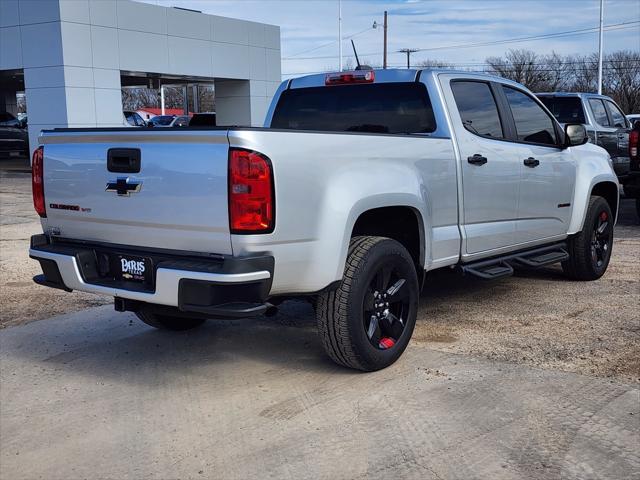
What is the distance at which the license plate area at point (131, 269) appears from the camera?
4246mm

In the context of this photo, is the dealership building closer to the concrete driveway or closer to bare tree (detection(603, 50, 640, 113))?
the concrete driveway

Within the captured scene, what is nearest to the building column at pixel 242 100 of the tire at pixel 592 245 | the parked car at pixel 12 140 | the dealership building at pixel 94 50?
the dealership building at pixel 94 50

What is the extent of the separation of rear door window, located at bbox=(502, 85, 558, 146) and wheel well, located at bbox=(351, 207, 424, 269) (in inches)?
68.0

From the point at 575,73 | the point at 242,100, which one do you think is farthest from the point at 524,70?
the point at 242,100

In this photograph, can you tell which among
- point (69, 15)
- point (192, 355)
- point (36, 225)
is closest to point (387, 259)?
point (192, 355)

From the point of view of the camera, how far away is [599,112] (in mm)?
13742

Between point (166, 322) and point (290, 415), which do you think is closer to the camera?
point (290, 415)

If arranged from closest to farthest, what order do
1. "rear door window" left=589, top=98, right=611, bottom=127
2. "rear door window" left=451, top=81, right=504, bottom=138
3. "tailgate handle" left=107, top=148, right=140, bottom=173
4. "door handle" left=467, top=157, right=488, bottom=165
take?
"tailgate handle" left=107, top=148, right=140, bottom=173, "door handle" left=467, top=157, right=488, bottom=165, "rear door window" left=451, top=81, right=504, bottom=138, "rear door window" left=589, top=98, right=611, bottom=127

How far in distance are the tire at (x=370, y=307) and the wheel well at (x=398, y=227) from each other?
0.67 ft

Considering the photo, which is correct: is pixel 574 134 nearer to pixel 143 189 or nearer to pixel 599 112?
pixel 143 189

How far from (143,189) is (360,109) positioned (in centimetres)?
Answer: 224

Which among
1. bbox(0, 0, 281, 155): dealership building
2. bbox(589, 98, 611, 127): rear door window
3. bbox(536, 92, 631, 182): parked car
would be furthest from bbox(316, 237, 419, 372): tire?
bbox(0, 0, 281, 155): dealership building

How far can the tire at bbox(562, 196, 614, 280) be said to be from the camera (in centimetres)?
724

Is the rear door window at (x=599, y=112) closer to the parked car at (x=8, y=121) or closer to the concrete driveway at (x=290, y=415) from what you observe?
the concrete driveway at (x=290, y=415)
